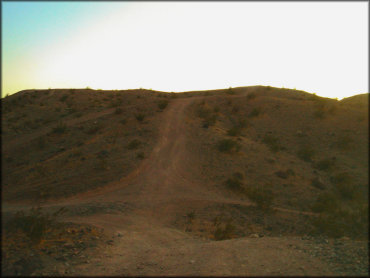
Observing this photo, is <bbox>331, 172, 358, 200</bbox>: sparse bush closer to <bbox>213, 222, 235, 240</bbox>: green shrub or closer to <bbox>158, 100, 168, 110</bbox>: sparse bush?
<bbox>213, 222, 235, 240</bbox>: green shrub

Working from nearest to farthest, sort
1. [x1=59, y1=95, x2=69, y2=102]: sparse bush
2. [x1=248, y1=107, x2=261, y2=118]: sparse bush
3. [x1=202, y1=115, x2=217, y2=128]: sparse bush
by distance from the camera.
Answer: [x1=202, y1=115, x2=217, y2=128]: sparse bush, [x1=248, y1=107, x2=261, y2=118]: sparse bush, [x1=59, y1=95, x2=69, y2=102]: sparse bush

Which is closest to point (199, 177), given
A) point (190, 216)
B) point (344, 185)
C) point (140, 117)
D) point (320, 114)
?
point (190, 216)

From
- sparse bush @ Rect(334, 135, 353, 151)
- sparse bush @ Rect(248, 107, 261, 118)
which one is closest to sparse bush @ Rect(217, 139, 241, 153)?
sparse bush @ Rect(334, 135, 353, 151)

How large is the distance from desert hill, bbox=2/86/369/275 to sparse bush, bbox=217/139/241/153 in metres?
0.10

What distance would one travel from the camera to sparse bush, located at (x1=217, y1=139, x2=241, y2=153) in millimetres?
19516

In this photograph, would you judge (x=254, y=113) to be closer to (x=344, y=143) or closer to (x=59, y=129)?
(x=344, y=143)

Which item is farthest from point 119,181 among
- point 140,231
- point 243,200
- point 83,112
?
point 83,112

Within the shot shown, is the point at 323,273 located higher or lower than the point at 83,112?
lower

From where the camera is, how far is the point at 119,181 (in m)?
15.1

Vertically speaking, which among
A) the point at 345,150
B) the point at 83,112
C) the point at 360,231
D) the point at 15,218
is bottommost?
the point at 360,231

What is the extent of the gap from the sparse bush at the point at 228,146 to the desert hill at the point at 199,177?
98 millimetres

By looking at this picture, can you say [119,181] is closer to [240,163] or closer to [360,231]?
[240,163]

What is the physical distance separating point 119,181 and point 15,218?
23.6 feet

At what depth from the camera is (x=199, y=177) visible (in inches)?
647
